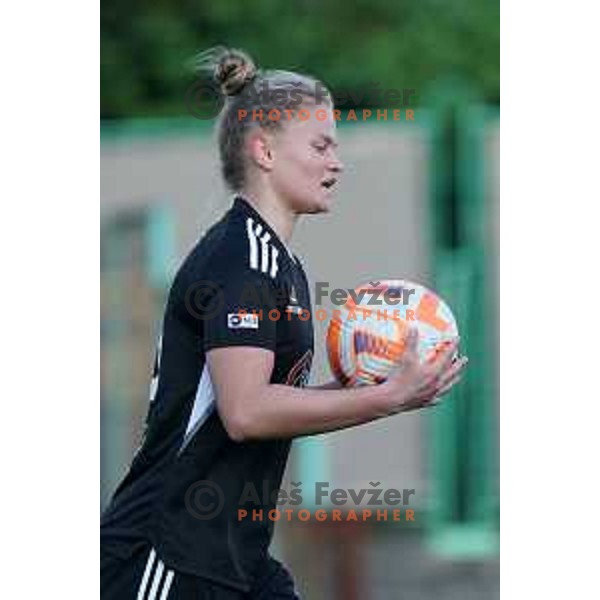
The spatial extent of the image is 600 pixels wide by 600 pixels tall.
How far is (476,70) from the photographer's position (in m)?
8.62

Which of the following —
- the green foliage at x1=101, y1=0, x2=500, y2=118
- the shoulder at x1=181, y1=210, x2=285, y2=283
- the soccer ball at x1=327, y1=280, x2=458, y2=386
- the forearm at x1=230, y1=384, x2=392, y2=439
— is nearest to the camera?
the forearm at x1=230, y1=384, x2=392, y2=439

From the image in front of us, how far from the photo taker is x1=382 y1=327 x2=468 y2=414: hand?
395 cm

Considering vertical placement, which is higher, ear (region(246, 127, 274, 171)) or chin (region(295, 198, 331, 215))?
ear (region(246, 127, 274, 171))

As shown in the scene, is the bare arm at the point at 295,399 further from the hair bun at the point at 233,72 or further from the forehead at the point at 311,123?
the hair bun at the point at 233,72

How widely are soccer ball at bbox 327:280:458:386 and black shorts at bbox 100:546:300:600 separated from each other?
0.50 metres

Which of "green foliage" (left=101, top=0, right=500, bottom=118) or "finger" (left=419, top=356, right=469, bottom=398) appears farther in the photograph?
"green foliage" (left=101, top=0, right=500, bottom=118)

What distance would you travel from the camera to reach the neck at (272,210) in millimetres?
4223

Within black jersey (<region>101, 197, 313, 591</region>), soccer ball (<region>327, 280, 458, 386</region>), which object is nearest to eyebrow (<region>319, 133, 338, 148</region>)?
black jersey (<region>101, 197, 313, 591</region>)

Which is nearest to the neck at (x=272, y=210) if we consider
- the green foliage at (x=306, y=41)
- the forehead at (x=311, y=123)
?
the forehead at (x=311, y=123)

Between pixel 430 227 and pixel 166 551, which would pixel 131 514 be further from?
pixel 430 227

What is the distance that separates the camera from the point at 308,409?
13.0ft

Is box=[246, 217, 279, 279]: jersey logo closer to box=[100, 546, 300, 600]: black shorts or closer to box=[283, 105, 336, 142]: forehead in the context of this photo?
box=[283, 105, 336, 142]: forehead

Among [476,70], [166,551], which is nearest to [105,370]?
[476,70]
